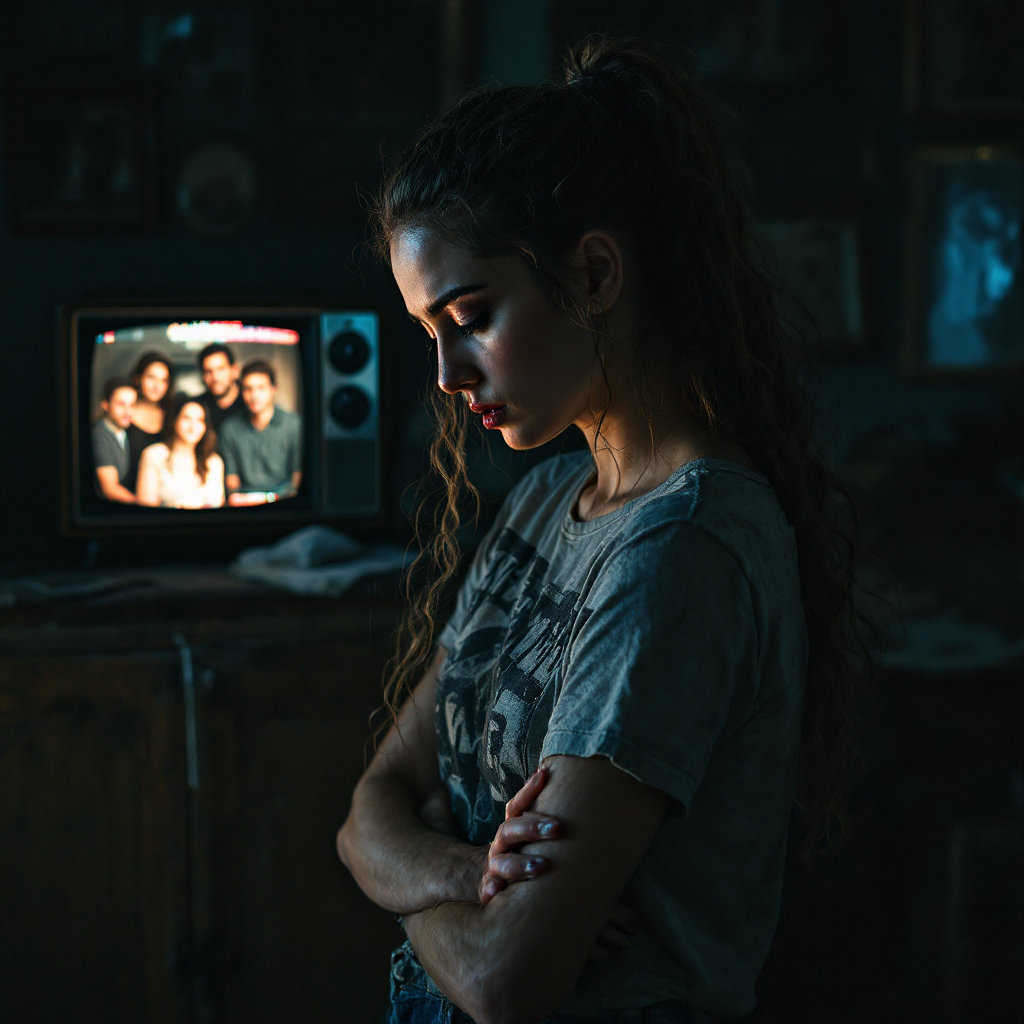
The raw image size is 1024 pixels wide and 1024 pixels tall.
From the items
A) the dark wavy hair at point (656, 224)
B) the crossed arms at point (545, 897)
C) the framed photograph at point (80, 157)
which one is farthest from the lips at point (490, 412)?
the framed photograph at point (80, 157)

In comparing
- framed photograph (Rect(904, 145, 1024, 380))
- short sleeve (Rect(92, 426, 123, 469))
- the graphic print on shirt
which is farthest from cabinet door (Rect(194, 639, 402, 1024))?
→ framed photograph (Rect(904, 145, 1024, 380))

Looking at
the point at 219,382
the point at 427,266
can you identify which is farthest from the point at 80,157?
the point at 427,266

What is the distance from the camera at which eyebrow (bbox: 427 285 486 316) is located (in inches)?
30.6

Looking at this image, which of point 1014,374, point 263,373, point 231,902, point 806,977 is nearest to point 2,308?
point 263,373

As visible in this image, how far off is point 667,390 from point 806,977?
1.43m

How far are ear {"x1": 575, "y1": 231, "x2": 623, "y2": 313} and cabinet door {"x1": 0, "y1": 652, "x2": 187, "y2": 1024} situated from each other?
3.58ft

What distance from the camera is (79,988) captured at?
154 centimetres

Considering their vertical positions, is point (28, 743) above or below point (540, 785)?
below

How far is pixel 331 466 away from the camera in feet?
5.78

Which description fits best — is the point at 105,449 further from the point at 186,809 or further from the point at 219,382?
the point at 186,809

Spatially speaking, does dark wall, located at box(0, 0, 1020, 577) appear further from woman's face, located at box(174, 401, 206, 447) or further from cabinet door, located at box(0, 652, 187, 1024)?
cabinet door, located at box(0, 652, 187, 1024)

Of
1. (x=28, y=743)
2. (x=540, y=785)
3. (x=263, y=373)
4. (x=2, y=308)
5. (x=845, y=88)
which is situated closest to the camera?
(x=540, y=785)

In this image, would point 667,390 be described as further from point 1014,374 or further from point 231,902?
point 1014,374

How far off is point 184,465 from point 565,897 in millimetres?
1288
